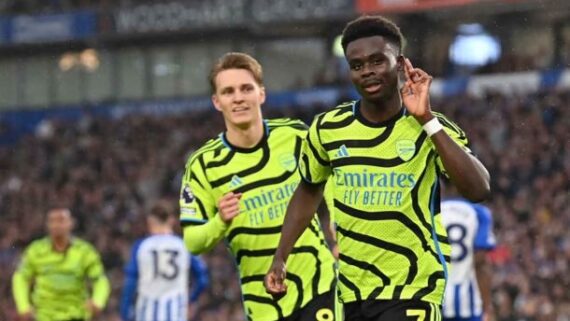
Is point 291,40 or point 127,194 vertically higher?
point 291,40

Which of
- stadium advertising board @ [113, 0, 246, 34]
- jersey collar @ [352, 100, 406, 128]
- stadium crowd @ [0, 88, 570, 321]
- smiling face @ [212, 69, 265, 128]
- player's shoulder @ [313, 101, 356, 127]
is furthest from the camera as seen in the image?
stadium advertising board @ [113, 0, 246, 34]

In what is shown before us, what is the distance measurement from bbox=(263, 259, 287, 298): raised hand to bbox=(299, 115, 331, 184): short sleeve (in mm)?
392

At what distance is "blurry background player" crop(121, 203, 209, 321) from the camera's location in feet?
39.2

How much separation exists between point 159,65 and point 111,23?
3868mm

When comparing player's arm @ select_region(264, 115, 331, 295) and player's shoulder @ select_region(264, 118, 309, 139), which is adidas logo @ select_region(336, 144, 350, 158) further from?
player's shoulder @ select_region(264, 118, 309, 139)

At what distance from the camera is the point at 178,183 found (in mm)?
32219

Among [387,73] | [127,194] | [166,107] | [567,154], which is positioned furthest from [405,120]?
[166,107]

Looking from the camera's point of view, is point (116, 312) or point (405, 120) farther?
point (116, 312)

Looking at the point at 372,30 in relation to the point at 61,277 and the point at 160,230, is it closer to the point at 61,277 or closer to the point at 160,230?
the point at 160,230

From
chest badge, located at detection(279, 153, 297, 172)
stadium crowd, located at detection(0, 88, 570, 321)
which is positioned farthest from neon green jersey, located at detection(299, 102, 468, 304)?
stadium crowd, located at detection(0, 88, 570, 321)

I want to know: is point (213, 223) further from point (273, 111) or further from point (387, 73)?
point (273, 111)

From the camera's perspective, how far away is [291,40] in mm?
37188

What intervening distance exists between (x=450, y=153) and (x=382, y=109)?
0.47m

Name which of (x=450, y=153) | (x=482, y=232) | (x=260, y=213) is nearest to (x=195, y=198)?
(x=260, y=213)
